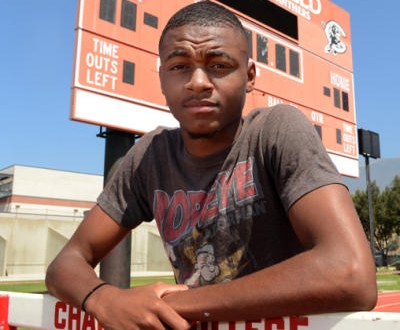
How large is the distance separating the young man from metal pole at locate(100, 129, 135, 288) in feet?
17.5

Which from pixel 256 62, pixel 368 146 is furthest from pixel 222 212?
pixel 368 146

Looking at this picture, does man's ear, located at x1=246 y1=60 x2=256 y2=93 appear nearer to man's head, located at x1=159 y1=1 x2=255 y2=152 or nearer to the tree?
man's head, located at x1=159 y1=1 x2=255 y2=152

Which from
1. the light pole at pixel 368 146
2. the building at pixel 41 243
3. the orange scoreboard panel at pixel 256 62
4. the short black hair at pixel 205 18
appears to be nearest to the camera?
the short black hair at pixel 205 18

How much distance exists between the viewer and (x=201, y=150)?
4.47 ft

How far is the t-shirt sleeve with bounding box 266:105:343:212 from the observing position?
3.45 feet

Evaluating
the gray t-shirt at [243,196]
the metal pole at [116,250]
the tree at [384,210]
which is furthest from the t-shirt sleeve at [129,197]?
the tree at [384,210]

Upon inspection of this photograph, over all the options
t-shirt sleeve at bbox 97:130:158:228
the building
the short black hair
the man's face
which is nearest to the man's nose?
the man's face

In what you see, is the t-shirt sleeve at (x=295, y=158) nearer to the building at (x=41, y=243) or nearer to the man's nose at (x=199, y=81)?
the man's nose at (x=199, y=81)

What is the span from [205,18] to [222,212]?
59cm

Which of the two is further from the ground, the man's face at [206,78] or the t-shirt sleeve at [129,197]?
the man's face at [206,78]

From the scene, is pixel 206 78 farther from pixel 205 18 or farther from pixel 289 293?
pixel 289 293

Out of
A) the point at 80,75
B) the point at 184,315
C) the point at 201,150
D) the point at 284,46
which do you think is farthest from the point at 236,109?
the point at 284,46

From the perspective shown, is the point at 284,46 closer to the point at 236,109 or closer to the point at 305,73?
the point at 305,73

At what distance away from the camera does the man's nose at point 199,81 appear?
4.11 ft
